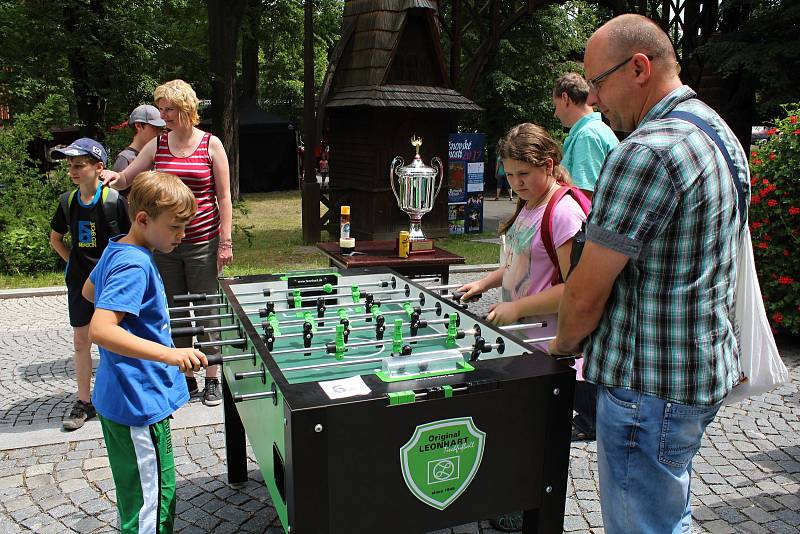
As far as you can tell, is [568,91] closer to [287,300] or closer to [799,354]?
[287,300]

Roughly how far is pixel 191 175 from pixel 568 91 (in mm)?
2463

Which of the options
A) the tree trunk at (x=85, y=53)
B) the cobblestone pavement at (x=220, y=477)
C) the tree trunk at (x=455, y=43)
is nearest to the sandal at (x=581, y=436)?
the cobblestone pavement at (x=220, y=477)

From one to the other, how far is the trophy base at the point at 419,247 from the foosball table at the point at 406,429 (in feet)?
8.20

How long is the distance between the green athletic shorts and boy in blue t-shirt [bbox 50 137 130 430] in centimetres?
194

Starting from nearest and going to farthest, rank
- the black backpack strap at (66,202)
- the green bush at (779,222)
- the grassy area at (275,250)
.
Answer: the black backpack strap at (66,202)
the green bush at (779,222)
the grassy area at (275,250)

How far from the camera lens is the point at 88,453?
407 cm

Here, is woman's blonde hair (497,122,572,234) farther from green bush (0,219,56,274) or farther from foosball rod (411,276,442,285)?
green bush (0,219,56,274)

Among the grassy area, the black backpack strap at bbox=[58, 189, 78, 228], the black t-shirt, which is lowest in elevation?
the grassy area

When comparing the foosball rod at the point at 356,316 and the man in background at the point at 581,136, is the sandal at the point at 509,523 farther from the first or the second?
the man in background at the point at 581,136

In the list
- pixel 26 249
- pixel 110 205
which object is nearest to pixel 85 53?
pixel 26 249

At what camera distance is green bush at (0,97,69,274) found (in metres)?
8.61

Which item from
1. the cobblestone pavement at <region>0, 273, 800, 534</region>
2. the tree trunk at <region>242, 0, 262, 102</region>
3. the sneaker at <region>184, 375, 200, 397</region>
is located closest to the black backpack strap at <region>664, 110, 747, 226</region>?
the cobblestone pavement at <region>0, 273, 800, 534</region>

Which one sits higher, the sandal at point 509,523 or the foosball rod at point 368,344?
the foosball rod at point 368,344

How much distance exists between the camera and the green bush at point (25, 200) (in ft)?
28.2
